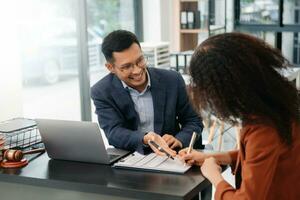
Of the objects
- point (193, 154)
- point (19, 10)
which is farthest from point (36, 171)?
point (19, 10)

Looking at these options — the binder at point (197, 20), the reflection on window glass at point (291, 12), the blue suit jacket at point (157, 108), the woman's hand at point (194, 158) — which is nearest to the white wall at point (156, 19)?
the binder at point (197, 20)

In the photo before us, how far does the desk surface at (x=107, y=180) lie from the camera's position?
5.17 feet

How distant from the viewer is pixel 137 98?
2.28 m

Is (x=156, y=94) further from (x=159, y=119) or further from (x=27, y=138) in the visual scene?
(x=27, y=138)

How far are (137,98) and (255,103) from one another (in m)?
1.00

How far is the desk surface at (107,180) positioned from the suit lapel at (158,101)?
482mm

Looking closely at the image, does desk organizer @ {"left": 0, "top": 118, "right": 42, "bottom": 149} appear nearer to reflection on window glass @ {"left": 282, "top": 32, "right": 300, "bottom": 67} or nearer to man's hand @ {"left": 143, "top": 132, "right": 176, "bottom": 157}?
man's hand @ {"left": 143, "top": 132, "right": 176, "bottom": 157}

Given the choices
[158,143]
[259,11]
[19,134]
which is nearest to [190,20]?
[259,11]

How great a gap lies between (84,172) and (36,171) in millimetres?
197

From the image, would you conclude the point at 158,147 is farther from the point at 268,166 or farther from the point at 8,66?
the point at 8,66

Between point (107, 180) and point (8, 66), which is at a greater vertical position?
point (8, 66)

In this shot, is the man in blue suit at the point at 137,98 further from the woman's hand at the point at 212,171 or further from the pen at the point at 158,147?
the woman's hand at the point at 212,171

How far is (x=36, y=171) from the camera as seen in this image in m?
1.86

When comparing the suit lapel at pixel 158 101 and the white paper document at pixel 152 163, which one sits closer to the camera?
the white paper document at pixel 152 163
